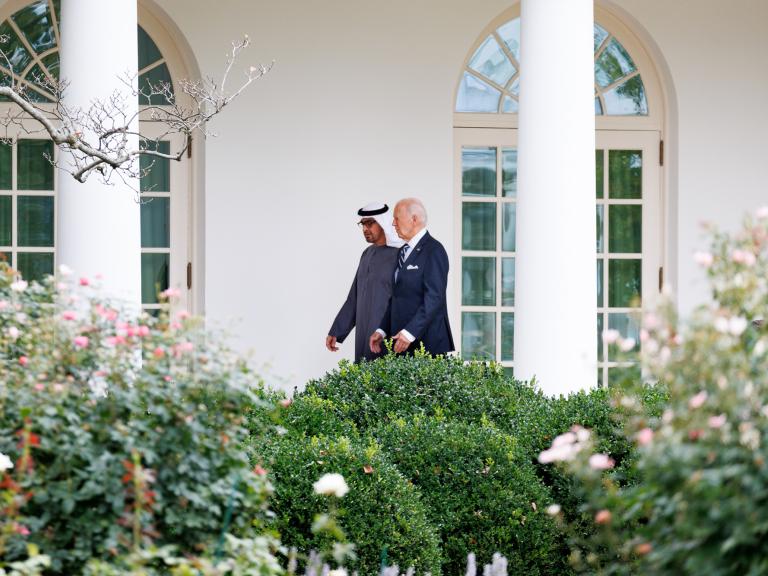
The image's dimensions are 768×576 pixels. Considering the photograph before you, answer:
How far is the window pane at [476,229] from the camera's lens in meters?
9.28

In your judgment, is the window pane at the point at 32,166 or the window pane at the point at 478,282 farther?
the window pane at the point at 478,282

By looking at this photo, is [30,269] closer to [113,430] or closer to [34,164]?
[34,164]

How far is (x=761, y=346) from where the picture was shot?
238cm

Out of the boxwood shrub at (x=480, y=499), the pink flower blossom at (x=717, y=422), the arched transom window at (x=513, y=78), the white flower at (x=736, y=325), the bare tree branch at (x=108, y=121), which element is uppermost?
the arched transom window at (x=513, y=78)

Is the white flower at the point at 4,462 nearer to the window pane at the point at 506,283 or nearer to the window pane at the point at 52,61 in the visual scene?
the window pane at the point at 52,61

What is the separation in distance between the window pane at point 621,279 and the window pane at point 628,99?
1.19 meters

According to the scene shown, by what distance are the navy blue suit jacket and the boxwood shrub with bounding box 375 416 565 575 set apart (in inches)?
101

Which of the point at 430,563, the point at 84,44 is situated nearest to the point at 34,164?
the point at 84,44

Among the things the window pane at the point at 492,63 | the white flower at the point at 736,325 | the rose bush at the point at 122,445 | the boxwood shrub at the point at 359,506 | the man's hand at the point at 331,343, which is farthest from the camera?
the window pane at the point at 492,63

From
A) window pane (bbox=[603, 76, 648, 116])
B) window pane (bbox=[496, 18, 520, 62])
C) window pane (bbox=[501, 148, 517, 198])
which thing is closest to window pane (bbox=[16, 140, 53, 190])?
window pane (bbox=[501, 148, 517, 198])

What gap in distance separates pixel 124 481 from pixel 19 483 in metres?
0.25

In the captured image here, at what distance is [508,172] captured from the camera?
9.34 m

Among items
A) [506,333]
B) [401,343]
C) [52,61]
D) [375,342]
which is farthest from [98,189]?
[506,333]

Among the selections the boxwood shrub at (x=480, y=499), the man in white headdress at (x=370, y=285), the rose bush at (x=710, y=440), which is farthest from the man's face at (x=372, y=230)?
the rose bush at (x=710, y=440)
